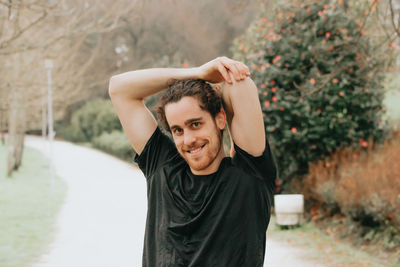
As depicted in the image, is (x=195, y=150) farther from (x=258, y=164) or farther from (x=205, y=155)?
(x=258, y=164)

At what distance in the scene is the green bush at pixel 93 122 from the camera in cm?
2978

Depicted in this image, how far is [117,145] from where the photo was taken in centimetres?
2422

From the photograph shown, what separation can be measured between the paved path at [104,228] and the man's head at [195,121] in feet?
14.4

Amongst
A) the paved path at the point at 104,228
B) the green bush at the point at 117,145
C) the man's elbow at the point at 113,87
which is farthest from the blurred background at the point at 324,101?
the green bush at the point at 117,145

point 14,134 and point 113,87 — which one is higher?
point 113,87

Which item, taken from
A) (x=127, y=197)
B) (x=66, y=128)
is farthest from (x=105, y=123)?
(x=127, y=197)

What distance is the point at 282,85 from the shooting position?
27.4ft

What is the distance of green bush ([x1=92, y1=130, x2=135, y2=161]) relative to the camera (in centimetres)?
2305

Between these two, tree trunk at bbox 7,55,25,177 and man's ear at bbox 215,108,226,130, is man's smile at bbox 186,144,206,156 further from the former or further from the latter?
tree trunk at bbox 7,55,25,177

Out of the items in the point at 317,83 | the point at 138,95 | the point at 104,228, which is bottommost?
the point at 104,228

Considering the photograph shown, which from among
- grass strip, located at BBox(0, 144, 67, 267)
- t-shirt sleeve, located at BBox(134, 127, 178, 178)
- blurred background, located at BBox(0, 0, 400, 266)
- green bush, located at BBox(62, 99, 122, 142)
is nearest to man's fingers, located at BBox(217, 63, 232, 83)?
t-shirt sleeve, located at BBox(134, 127, 178, 178)

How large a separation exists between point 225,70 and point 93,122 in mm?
32384

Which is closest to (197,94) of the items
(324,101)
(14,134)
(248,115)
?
(248,115)

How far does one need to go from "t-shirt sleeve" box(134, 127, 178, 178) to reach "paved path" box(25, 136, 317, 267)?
4.27 metres
